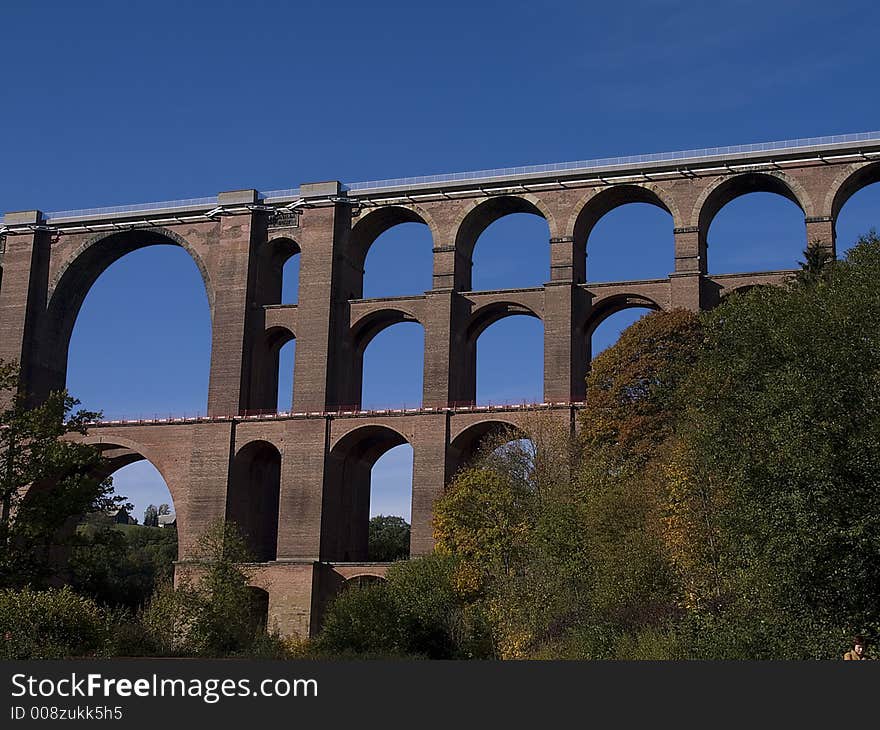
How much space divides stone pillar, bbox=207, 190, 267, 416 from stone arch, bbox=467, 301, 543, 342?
30.6ft

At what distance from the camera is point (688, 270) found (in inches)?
1937

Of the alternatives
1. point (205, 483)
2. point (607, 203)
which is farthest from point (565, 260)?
point (205, 483)

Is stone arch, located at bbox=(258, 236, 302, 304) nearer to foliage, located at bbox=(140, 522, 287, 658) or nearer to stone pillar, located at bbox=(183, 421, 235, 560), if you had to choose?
stone pillar, located at bbox=(183, 421, 235, 560)

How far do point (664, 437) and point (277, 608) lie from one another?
58.7ft

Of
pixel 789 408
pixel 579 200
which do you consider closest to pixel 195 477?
pixel 579 200

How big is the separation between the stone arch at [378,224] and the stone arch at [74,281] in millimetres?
7656

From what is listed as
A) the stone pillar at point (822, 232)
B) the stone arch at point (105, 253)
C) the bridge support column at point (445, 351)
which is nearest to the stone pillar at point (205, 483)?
the stone arch at point (105, 253)

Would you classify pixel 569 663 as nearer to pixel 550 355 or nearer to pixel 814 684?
pixel 814 684

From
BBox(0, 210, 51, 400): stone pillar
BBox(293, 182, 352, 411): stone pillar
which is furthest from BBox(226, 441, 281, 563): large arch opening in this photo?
BBox(0, 210, 51, 400): stone pillar

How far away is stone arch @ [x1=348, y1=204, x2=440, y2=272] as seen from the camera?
53750 mm

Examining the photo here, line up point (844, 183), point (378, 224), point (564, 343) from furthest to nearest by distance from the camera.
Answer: point (378, 224) < point (564, 343) < point (844, 183)

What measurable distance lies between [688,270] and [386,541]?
3191 centimetres

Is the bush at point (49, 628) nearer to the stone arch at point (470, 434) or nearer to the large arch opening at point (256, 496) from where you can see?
the large arch opening at point (256, 496)

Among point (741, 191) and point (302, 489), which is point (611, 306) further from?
point (302, 489)
